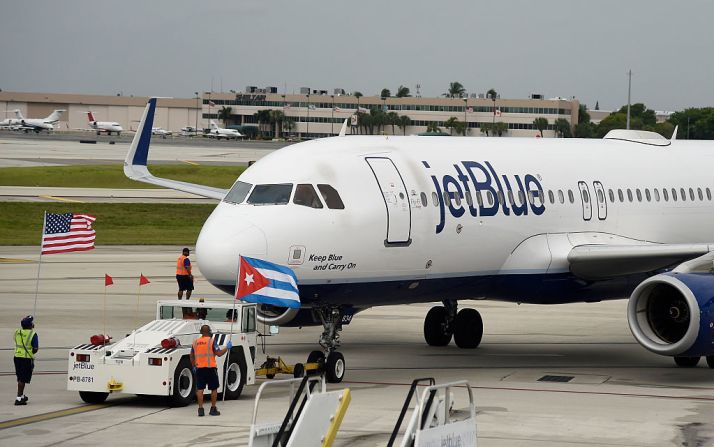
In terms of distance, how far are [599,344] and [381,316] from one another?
718 cm

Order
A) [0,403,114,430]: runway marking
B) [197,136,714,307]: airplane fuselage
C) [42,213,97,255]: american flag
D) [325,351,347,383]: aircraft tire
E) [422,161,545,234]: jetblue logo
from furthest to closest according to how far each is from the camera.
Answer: [42,213,97,255]: american flag < [422,161,545,234]: jetblue logo < [325,351,347,383]: aircraft tire < [197,136,714,307]: airplane fuselage < [0,403,114,430]: runway marking

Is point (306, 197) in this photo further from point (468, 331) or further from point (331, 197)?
point (468, 331)

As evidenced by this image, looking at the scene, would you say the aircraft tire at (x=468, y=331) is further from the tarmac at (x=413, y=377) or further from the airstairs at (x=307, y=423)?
the airstairs at (x=307, y=423)

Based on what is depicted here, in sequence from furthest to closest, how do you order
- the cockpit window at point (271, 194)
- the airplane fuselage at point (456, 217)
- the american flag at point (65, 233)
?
the american flag at point (65, 233) < the cockpit window at point (271, 194) < the airplane fuselage at point (456, 217)

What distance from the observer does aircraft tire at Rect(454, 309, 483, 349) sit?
29953 millimetres

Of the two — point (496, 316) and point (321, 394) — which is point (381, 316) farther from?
point (321, 394)

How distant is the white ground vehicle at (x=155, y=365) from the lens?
2127 cm

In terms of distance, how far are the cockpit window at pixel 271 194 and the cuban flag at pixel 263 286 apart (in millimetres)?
1465

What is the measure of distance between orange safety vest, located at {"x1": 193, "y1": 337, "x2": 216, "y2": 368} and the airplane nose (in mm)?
1592

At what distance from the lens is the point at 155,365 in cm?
2125

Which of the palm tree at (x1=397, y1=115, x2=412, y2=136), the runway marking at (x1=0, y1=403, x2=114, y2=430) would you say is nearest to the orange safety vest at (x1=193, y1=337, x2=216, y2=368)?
the runway marking at (x1=0, y1=403, x2=114, y2=430)

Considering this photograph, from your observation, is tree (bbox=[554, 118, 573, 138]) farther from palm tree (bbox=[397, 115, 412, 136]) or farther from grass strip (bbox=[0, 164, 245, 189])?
grass strip (bbox=[0, 164, 245, 189])

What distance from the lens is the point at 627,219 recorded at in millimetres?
29203

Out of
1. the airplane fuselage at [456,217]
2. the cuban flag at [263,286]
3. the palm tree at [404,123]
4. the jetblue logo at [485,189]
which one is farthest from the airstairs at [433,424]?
the palm tree at [404,123]
